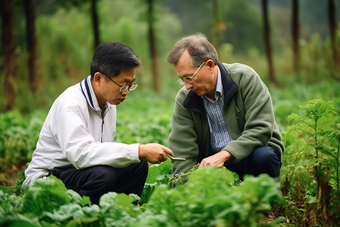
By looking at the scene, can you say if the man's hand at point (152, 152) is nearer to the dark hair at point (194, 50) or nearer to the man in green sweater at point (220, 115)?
the man in green sweater at point (220, 115)

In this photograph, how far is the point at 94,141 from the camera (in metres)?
2.69

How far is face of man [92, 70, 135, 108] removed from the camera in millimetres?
2961

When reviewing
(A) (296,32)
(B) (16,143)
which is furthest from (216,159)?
(A) (296,32)

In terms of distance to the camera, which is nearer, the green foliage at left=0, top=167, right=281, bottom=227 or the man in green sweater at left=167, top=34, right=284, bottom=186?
the green foliage at left=0, top=167, right=281, bottom=227

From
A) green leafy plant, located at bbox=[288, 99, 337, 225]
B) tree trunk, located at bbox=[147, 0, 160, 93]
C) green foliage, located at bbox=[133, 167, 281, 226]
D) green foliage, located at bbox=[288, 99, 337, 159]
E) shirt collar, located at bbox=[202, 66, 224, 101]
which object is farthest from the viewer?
tree trunk, located at bbox=[147, 0, 160, 93]

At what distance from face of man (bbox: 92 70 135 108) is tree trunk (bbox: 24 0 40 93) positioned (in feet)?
37.6

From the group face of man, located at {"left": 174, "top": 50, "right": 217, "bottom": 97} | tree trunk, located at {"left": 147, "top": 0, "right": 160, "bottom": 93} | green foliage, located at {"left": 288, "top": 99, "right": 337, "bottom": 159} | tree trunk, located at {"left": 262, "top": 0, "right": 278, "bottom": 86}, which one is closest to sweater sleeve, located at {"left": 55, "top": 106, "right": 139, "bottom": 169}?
face of man, located at {"left": 174, "top": 50, "right": 217, "bottom": 97}

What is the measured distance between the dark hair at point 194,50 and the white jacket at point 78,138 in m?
0.75

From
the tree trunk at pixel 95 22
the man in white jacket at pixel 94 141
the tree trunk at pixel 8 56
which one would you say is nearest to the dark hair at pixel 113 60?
the man in white jacket at pixel 94 141

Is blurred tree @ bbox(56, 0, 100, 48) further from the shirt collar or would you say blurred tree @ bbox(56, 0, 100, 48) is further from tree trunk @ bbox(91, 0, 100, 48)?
the shirt collar

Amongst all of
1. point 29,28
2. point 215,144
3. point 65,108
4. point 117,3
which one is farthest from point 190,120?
point 117,3

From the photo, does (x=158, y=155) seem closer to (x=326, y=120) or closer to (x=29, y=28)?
(x=326, y=120)

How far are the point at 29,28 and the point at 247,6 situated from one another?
33697mm

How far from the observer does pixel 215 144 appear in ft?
11.0
